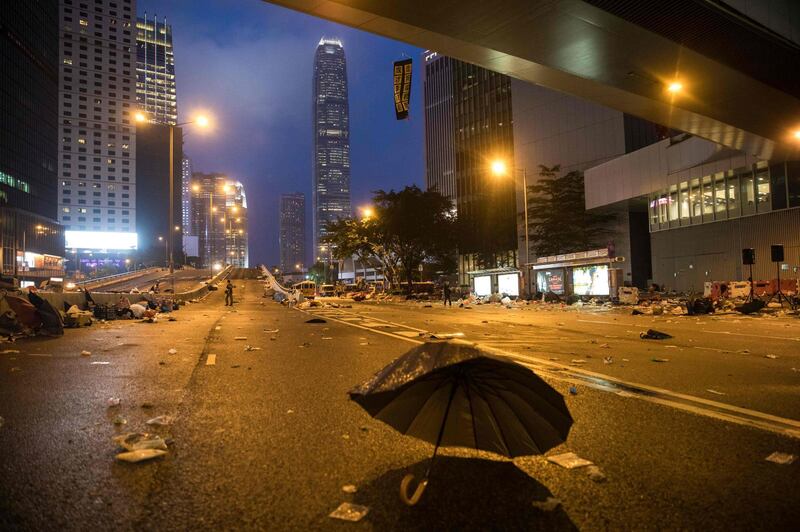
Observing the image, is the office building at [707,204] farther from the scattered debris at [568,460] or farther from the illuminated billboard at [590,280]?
the scattered debris at [568,460]

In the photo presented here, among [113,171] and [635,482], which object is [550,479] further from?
[113,171]

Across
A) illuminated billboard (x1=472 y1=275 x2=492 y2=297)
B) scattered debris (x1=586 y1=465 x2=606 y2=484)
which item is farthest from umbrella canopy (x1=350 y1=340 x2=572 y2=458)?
illuminated billboard (x1=472 y1=275 x2=492 y2=297)

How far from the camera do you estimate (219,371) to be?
7.75 m

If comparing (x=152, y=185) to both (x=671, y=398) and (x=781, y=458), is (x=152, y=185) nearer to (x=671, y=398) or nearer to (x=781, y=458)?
(x=671, y=398)

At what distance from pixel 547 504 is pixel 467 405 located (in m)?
0.70

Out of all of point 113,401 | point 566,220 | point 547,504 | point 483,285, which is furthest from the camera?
point 566,220

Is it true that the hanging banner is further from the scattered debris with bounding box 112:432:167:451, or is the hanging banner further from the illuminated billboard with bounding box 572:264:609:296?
the illuminated billboard with bounding box 572:264:609:296

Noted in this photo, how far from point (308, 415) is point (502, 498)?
2522 millimetres

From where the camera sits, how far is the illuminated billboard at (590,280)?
109 feet

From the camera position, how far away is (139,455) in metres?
3.73

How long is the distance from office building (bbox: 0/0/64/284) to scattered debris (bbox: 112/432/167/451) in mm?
99888

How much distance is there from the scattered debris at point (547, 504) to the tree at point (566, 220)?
50.4 meters

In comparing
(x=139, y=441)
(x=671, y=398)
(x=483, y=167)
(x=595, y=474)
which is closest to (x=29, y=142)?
(x=483, y=167)

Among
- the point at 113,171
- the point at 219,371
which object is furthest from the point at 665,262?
the point at 113,171
